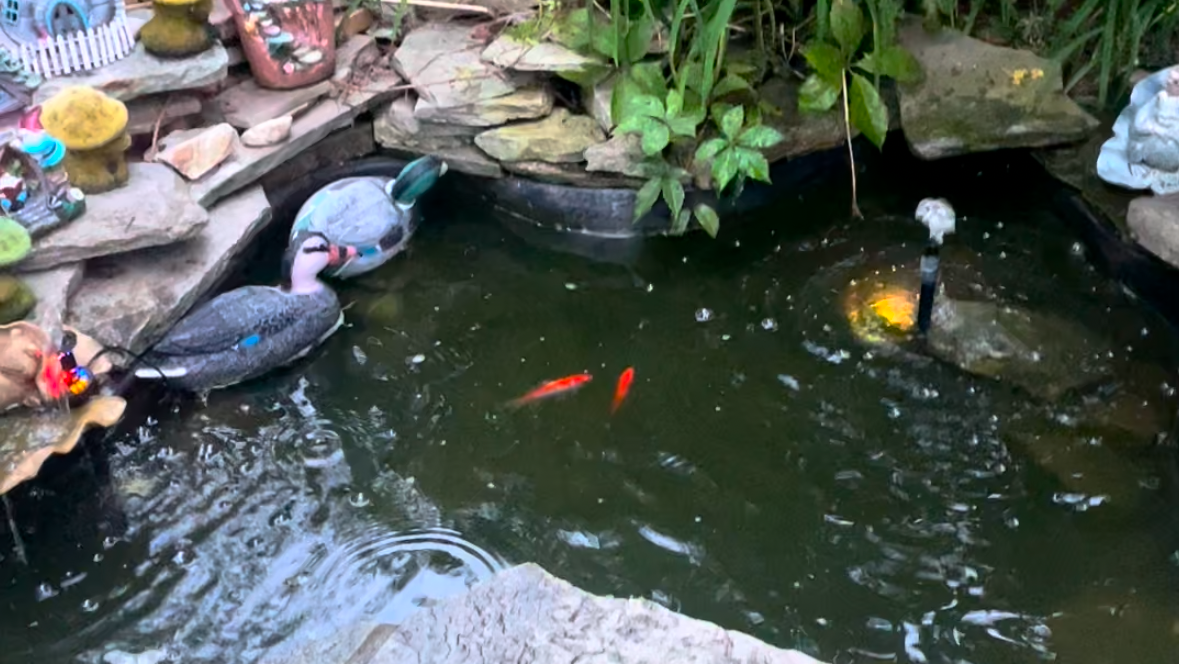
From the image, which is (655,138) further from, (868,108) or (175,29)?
(175,29)

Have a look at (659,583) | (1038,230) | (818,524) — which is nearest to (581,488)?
(659,583)

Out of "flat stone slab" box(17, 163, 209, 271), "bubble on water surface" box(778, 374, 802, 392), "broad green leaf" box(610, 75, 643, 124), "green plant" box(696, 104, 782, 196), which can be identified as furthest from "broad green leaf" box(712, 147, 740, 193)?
"flat stone slab" box(17, 163, 209, 271)

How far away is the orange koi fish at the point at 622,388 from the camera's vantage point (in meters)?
3.33

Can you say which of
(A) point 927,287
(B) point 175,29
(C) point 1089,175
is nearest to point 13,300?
(B) point 175,29

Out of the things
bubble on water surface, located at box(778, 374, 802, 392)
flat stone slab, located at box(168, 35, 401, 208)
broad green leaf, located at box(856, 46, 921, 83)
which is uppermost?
broad green leaf, located at box(856, 46, 921, 83)

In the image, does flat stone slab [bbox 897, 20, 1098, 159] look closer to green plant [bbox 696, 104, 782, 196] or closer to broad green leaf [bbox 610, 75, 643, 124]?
green plant [bbox 696, 104, 782, 196]

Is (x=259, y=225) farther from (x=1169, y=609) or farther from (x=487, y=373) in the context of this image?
(x=1169, y=609)

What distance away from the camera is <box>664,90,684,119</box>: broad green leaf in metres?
3.76

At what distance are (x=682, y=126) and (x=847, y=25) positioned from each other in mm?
642

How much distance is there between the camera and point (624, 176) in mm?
3951

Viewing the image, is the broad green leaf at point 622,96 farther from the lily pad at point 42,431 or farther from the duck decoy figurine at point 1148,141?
the lily pad at point 42,431

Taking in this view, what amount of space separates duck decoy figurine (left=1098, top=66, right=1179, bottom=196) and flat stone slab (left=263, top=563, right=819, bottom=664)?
2.20 metres

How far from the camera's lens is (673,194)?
3.78m

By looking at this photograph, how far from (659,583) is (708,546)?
173mm
